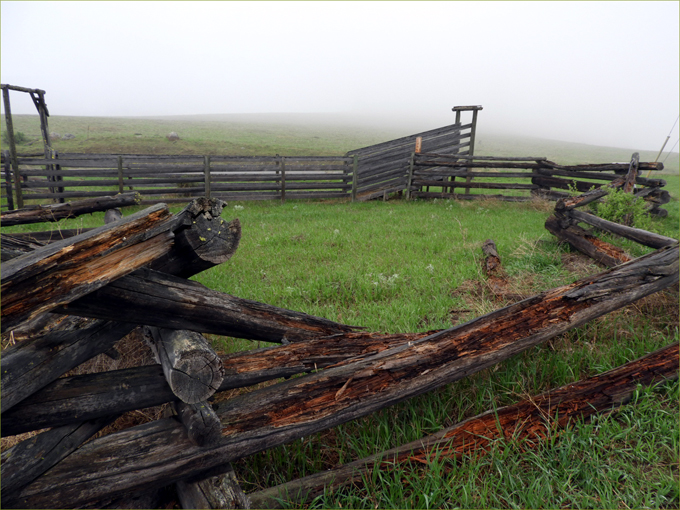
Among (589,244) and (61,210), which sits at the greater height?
(61,210)

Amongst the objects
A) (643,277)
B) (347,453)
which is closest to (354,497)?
(347,453)

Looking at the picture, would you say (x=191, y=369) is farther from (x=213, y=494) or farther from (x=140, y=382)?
(x=213, y=494)

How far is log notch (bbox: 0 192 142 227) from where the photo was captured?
16.7 feet

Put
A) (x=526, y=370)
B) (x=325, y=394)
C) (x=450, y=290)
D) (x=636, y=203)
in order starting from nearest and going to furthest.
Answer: (x=325, y=394) → (x=526, y=370) → (x=450, y=290) → (x=636, y=203)

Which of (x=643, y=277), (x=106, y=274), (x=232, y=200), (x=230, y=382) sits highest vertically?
(x=106, y=274)

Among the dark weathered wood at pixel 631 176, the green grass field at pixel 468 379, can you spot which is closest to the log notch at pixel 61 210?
the green grass field at pixel 468 379

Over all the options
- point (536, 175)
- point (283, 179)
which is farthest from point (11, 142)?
point (536, 175)

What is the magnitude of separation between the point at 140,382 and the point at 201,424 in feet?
1.79

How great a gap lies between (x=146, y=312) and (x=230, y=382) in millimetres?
727

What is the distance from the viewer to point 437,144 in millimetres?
16641

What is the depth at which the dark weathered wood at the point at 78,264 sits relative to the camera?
167 centimetres

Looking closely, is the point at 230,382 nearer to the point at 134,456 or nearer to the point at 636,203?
the point at 134,456

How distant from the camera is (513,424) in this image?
281cm

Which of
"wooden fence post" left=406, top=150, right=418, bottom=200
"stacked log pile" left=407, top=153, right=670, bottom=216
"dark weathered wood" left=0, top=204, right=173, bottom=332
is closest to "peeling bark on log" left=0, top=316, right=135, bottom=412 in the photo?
"dark weathered wood" left=0, top=204, right=173, bottom=332
